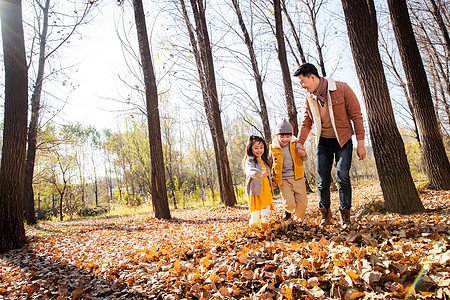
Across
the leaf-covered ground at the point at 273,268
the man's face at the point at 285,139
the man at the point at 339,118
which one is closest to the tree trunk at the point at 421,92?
the leaf-covered ground at the point at 273,268

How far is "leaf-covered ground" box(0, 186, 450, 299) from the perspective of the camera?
5.63 ft

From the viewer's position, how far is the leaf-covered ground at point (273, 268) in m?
1.72

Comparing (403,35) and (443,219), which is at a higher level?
(403,35)

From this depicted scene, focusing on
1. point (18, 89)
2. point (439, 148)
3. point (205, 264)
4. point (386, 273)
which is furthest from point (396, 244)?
point (18, 89)

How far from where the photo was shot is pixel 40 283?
3.00 m

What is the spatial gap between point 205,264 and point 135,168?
51.1 feet

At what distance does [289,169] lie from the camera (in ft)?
12.1

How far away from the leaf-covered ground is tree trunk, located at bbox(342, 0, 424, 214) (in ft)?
1.09

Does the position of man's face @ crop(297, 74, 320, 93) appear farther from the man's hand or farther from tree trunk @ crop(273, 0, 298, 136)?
tree trunk @ crop(273, 0, 298, 136)

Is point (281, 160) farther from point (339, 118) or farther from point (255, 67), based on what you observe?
point (255, 67)

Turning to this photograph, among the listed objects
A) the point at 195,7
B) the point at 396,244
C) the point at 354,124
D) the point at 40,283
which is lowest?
the point at 40,283

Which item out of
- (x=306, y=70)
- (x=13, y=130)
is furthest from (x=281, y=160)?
(x=13, y=130)

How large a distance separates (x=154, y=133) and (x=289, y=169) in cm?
474

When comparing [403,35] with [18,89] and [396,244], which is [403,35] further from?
[18,89]
